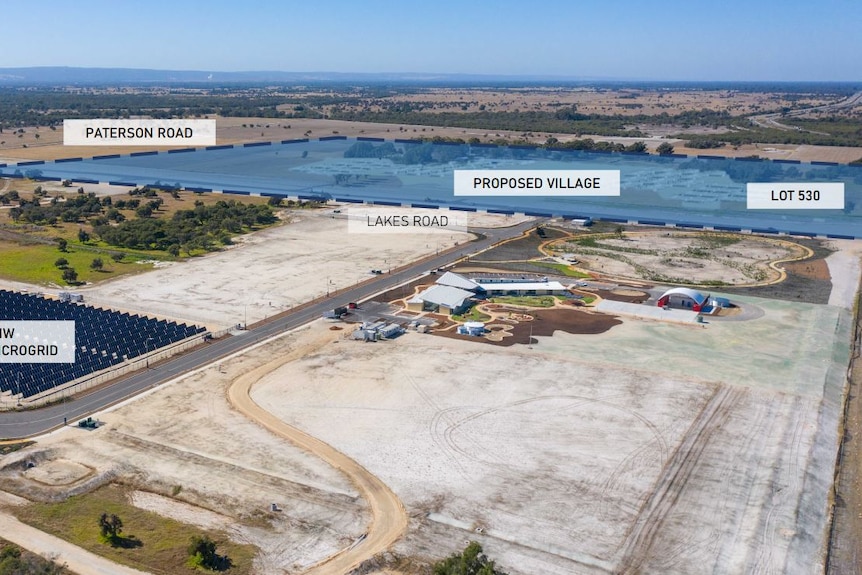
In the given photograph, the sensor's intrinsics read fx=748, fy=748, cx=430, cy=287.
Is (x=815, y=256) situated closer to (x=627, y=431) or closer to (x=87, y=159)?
(x=627, y=431)

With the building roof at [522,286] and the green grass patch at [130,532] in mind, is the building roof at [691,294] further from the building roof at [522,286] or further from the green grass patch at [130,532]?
the green grass patch at [130,532]

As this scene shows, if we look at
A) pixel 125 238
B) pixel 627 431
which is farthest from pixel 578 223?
pixel 627 431

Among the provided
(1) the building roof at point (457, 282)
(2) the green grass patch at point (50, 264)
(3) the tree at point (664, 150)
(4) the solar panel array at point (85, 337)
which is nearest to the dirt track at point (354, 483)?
(4) the solar panel array at point (85, 337)

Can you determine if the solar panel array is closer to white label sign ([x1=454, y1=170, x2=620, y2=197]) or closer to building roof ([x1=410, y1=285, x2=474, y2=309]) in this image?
building roof ([x1=410, y1=285, x2=474, y2=309])

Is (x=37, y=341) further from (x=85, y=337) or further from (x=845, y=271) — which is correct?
(x=845, y=271)

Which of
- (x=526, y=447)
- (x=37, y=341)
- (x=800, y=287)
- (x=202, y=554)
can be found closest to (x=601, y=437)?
(x=526, y=447)
